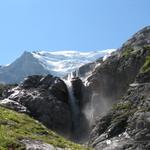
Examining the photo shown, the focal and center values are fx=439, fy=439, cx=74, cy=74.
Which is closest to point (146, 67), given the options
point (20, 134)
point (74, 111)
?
point (74, 111)

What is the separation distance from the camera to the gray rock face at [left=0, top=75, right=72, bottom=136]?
7034 centimetres

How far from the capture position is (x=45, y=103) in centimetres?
7188

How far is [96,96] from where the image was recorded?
76875 mm

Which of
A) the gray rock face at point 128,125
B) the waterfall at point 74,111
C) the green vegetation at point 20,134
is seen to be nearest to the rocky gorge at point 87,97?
the waterfall at point 74,111

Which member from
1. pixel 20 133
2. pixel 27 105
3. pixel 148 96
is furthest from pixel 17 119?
pixel 27 105

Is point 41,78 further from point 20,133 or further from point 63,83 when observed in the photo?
point 20,133

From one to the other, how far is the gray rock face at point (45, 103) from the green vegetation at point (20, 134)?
42095 millimetres

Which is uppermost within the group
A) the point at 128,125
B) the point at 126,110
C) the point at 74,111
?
the point at 74,111

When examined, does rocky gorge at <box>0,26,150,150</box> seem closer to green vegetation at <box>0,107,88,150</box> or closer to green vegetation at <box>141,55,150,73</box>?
green vegetation at <box>141,55,150,73</box>

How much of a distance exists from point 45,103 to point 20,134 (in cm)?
5020

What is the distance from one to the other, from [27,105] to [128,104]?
24.8 metres

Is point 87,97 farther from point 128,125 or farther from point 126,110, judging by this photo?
point 128,125

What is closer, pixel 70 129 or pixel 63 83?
pixel 70 129

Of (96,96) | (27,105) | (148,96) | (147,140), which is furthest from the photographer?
(96,96)
